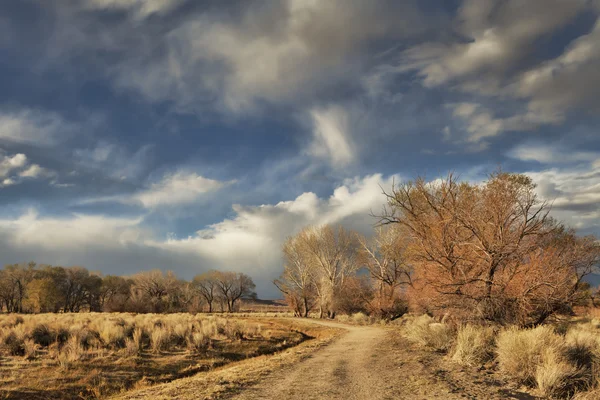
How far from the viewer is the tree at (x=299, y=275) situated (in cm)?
4962

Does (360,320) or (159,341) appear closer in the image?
(159,341)

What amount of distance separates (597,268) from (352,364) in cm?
1244

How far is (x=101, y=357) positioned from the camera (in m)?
15.5

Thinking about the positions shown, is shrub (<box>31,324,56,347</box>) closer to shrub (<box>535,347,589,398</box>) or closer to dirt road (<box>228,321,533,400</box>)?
dirt road (<box>228,321,533,400</box>)

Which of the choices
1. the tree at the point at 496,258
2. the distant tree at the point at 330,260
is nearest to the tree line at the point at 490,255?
the tree at the point at 496,258

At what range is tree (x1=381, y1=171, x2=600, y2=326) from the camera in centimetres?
1345

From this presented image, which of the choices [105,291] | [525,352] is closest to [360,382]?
[525,352]

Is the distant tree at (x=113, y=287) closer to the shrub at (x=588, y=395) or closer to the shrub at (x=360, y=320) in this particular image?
the shrub at (x=360, y=320)

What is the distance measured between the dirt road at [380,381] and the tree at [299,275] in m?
35.8

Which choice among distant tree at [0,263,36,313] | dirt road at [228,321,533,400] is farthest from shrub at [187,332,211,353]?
distant tree at [0,263,36,313]

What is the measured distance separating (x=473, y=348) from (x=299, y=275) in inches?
1655

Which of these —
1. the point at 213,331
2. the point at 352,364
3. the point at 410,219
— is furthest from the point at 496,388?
the point at 213,331

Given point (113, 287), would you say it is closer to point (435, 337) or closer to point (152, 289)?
point (152, 289)

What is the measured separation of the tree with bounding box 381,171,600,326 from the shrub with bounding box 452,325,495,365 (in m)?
2.02
